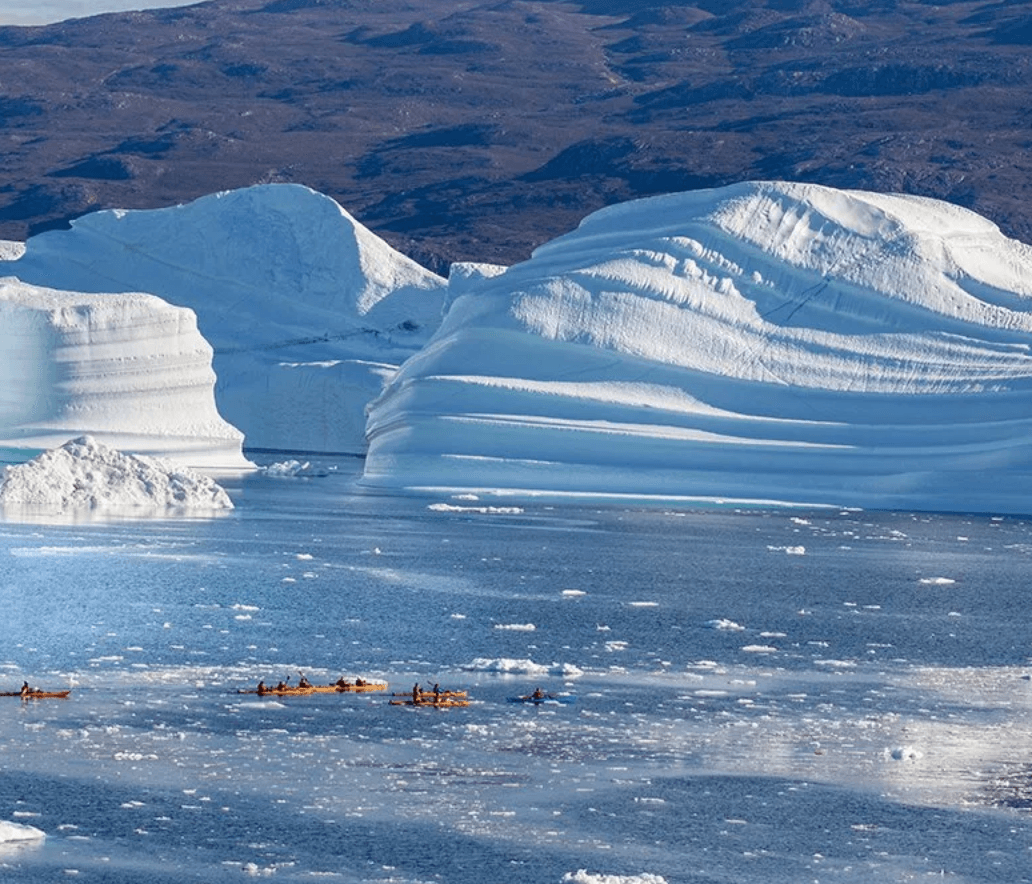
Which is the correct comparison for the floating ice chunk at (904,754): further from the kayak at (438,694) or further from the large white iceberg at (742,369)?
the large white iceberg at (742,369)

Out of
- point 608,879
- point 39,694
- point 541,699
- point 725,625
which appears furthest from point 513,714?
point 725,625

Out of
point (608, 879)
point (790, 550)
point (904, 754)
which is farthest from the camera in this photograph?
point (790, 550)

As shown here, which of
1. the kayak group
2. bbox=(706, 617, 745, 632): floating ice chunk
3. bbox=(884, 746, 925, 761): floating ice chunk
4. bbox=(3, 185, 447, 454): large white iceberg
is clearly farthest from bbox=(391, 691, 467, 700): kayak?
bbox=(3, 185, 447, 454): large white iceberg

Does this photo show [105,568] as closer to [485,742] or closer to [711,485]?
[485,742]

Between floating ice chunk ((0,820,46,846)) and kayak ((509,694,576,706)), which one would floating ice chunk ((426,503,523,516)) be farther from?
floating ice chunk ((0,820,46,846))

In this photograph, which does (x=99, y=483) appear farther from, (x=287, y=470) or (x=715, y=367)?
(x=287, y=470)

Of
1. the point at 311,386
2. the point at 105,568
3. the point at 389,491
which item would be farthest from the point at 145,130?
the point at 105,568

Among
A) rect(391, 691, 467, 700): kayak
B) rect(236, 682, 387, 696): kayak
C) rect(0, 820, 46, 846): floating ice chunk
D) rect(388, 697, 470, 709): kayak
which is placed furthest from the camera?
rect(236, 682, 387, 696): kayak
